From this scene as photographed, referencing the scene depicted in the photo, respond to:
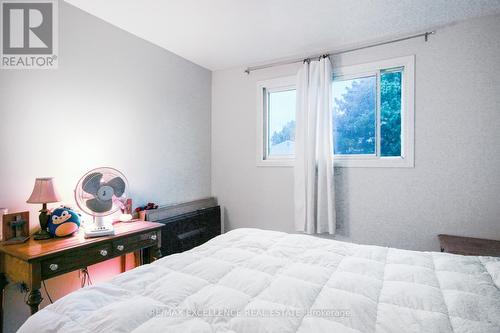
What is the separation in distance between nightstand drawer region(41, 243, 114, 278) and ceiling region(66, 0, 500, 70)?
73.0 inches

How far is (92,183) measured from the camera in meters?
1.85

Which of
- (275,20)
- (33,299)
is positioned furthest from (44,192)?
(275,20)

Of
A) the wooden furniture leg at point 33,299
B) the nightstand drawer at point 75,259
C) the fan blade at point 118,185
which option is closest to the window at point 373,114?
the fan blade at point 118,185

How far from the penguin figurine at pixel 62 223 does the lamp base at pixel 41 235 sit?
0.08 ft

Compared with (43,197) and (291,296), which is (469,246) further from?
(43,197)

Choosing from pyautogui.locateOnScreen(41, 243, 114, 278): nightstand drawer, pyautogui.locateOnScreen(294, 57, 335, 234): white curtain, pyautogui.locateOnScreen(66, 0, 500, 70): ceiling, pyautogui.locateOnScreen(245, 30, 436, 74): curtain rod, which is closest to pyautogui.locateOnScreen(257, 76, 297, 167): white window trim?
pyautogui.locateOnScreen(245, 30, 436, 74): curtain rod

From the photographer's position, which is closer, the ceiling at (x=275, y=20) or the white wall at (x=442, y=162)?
the ceiling at (x=275, y=20)

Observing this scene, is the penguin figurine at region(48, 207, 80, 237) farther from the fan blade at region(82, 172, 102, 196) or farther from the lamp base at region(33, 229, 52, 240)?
the fan blade at region(82, 172, 102, 196)

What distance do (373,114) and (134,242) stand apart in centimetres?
258

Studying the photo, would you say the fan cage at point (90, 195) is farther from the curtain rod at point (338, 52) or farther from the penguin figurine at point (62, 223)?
the curtain rod at point (338, 52)

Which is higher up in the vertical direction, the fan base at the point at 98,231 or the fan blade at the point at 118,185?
the fan blade at the point at 118,185

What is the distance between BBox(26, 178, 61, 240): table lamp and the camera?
1.64 m

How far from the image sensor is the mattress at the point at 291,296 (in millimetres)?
824

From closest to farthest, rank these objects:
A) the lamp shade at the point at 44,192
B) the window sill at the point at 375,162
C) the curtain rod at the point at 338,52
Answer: the lamp shade at the point at 44,192, the curtain rod at the point at 338,52, the window sill at the point at 375,162
